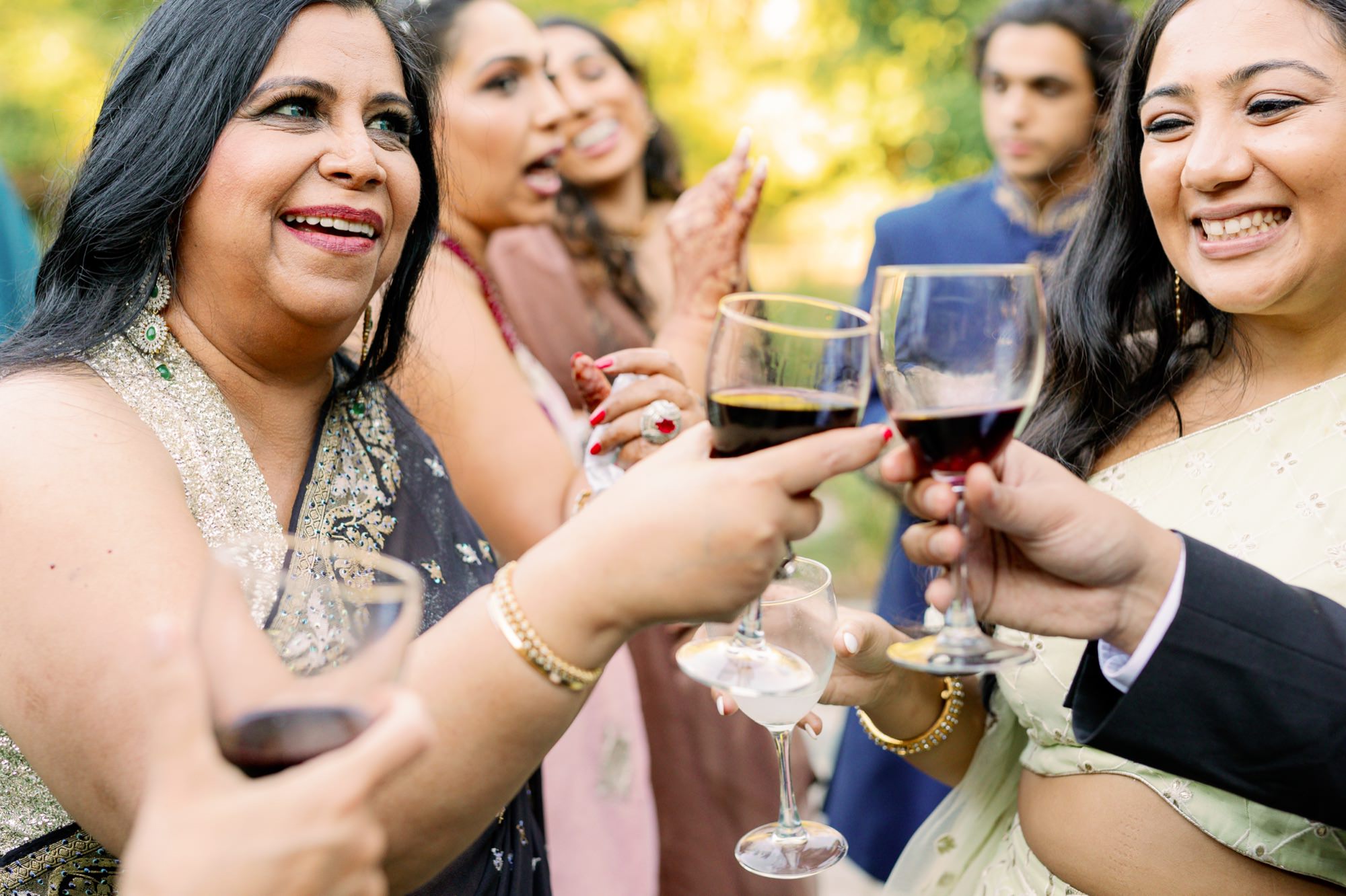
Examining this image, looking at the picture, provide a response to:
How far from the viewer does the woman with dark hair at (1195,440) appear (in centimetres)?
174

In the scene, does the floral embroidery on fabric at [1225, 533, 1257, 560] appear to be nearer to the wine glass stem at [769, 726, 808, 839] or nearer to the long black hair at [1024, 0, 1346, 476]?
the long black hair at [1024, 0, 1346, 476]

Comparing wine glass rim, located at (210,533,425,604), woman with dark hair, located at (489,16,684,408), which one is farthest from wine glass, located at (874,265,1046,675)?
woman with dark hair, located at (489,16,684,408)

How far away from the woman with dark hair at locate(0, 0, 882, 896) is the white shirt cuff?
1.59ft

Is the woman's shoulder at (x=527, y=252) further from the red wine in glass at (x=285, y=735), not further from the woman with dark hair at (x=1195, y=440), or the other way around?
the red wine in glass at (x=285, y=735)

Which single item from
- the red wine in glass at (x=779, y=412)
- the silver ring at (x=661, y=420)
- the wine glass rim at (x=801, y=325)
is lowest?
the silver ring at (x=661, y=420)

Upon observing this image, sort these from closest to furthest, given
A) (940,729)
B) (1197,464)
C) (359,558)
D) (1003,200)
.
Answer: (359,558) < (1197,464) < (940,729) < (1003,200)

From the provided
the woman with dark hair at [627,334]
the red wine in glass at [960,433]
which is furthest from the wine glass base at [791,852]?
the woman with dark hair at [627,334]

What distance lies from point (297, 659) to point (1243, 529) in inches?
58.0

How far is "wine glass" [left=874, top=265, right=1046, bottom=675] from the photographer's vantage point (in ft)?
4.26

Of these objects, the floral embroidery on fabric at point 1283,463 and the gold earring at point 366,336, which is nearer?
the floral embroidery on fabric at point 1283,463

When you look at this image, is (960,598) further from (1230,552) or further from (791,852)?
(1230,552)

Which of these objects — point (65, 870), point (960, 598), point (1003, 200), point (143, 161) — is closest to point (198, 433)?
point (143, 161)

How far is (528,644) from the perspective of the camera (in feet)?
4.17

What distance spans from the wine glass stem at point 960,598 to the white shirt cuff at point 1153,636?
9.9 inches
